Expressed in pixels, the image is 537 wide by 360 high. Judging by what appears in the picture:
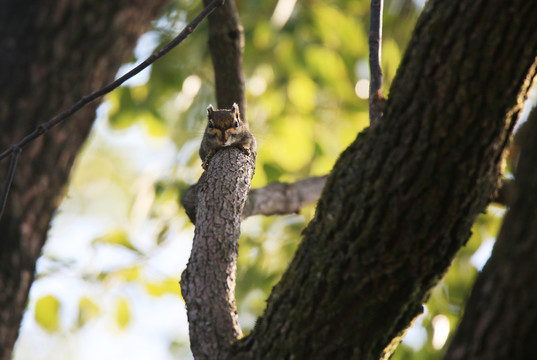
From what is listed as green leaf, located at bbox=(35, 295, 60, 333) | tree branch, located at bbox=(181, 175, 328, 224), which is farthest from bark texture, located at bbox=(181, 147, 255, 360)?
green leaf, located at bbox=(35, 295, 60, 333)

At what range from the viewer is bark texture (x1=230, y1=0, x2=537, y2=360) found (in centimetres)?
135

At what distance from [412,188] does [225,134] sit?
1381mm

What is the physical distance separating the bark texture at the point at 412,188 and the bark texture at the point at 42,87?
6.62 ft

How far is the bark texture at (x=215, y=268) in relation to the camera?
5.52ft

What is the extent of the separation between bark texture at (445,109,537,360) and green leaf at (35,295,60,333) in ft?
9.45

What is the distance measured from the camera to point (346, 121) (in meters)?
4.55

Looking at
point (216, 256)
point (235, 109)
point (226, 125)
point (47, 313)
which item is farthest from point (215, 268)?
point (47, 313)

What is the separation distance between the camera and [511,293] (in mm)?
1126

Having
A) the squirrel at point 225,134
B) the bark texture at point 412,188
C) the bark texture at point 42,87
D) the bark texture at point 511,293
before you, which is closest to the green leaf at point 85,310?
the bark texture at point 42,87

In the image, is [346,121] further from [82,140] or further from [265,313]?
A: [265,313]

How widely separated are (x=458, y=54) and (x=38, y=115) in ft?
8.37

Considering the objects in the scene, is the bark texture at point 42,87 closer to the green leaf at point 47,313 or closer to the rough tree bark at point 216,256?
the green leaf at point 47,313

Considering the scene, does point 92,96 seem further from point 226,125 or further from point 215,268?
point 226,125

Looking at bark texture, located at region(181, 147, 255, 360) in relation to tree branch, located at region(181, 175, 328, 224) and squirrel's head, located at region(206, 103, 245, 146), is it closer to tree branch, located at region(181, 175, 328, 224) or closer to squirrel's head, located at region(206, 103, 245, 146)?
squirrel's head, located at region(206, 103, 245, 146)
